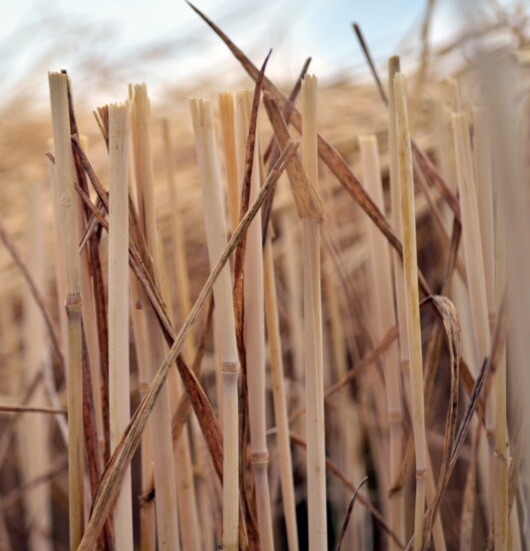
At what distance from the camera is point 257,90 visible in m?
0.34

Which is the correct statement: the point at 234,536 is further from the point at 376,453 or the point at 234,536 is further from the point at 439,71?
the point at 439,71

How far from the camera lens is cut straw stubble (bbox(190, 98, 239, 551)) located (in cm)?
33

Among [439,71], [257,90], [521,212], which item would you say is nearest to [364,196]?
[257,90]

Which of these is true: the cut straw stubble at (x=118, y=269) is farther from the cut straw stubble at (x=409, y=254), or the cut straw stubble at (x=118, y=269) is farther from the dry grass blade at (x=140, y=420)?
the cut straw stubble at (x=409, y=254)

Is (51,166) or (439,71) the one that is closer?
(51,166)

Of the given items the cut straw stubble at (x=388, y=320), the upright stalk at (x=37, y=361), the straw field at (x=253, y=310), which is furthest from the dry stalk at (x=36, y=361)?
the cut straw stubble at (x=388, y=320)

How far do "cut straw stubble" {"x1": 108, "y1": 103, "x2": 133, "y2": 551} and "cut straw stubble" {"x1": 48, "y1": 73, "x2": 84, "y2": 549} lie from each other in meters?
0.02

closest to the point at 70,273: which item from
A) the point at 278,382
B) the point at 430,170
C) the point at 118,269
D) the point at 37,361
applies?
the point at 118,269

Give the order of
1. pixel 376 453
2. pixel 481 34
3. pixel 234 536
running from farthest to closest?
1. pixel 376 453
2. pixel 234 536
3. pixel 481 34

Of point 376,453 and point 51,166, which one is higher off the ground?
point 51,166

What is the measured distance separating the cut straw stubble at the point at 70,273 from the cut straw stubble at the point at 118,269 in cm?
2

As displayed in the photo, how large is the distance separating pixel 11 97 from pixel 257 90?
1.32m

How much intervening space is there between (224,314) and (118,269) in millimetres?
53

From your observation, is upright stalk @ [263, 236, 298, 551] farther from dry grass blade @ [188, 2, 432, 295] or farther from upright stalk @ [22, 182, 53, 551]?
upright stalk @ [22, 182, 53, 551]
